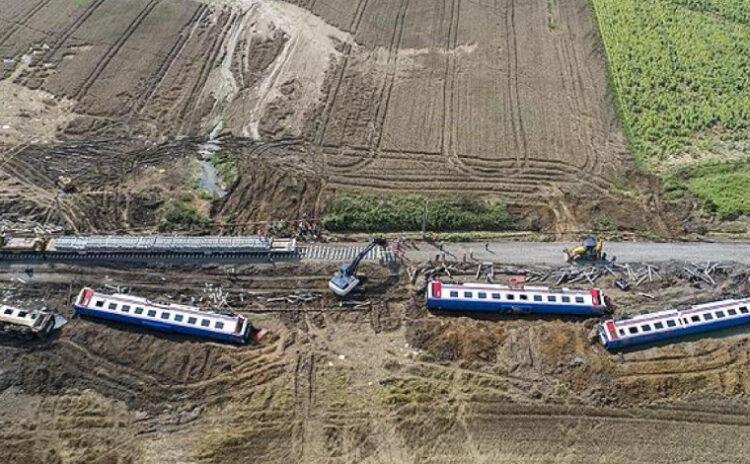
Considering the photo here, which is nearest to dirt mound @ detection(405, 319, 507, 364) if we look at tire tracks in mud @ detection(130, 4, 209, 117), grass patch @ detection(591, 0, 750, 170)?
grass patch @ detection(591, 0, 750, 170)

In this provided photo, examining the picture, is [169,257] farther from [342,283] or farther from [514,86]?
[514,86]

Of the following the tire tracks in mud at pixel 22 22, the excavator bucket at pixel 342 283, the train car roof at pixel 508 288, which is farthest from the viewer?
the tire tracks in mud at pixel 22 22

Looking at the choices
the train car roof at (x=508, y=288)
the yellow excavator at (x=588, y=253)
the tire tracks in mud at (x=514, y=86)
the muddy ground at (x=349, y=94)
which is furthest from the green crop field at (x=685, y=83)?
the train car roof at (x=508, y=288)

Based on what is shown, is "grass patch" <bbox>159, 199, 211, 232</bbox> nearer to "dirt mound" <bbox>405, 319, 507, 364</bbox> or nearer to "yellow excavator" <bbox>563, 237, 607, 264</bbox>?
"dirt mound" <bbox>405, 319, 507, 364</bbox>

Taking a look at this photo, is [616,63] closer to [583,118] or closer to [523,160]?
[583,118]

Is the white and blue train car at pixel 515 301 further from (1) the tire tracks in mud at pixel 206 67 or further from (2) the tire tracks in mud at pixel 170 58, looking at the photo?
(2) the tire tracks in mud at pixel 170 58

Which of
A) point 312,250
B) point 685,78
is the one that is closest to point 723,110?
point 685,78


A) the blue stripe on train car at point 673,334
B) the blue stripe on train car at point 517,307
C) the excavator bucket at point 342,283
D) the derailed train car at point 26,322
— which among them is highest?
the blue stripe on train car at point 673,334
